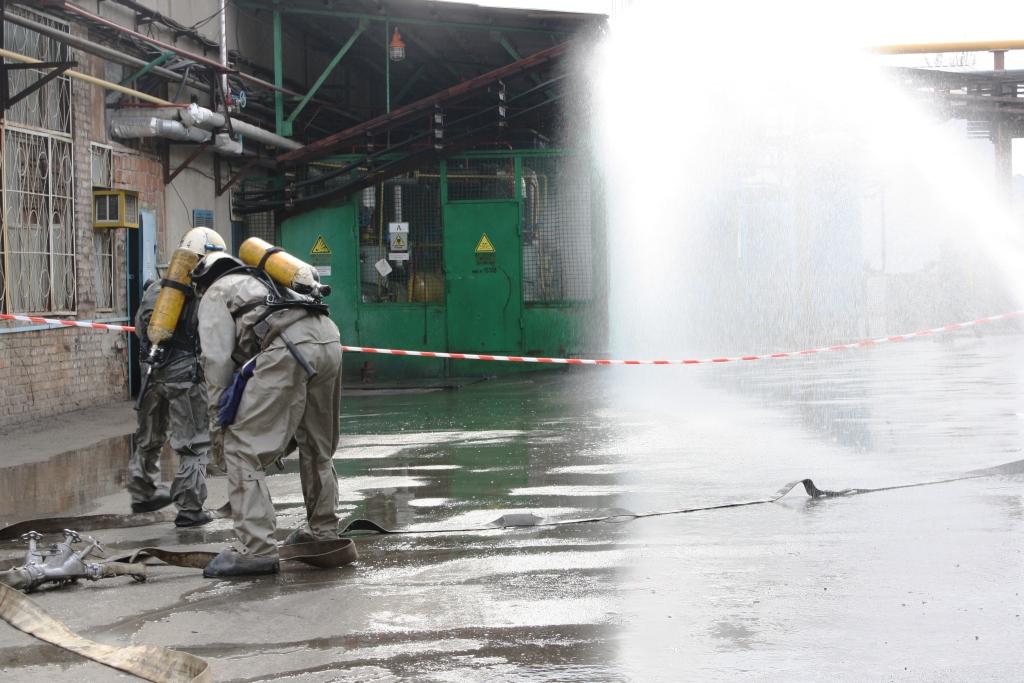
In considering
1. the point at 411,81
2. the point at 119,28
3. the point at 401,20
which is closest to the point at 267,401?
the point at 119,28

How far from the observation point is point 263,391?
245 inches

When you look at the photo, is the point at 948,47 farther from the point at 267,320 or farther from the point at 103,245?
the point at 267,320

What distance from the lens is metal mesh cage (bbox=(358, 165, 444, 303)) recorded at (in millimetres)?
19625

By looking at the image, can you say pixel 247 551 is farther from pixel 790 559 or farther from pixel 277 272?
pixel 790 559

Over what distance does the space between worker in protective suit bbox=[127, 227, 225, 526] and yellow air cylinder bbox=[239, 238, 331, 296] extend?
894 mm

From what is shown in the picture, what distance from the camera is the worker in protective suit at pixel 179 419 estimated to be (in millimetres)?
7766

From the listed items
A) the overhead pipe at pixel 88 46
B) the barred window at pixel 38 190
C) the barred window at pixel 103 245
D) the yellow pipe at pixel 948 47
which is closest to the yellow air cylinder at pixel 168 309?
the overhead pipe at pixel 88 46

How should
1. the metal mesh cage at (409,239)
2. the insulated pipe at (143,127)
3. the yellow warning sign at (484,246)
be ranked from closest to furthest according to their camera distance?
the insulated pipe at (143,127), the yellow warning sign at (484,246), the metal mesh cage at (409,239)

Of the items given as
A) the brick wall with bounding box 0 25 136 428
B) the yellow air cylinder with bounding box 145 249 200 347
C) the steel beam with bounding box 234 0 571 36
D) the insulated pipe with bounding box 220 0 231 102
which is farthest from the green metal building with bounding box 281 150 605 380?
the yellow air cylinder with bounding box 145 249 200 347

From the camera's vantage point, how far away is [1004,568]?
5.78 m

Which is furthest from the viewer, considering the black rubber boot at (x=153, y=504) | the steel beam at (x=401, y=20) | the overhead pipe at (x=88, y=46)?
the steel beam at (x=401, y=20)

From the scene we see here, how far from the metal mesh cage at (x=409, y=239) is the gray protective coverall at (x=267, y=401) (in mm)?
13093

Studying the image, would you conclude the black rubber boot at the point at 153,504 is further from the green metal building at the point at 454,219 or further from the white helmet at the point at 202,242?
the green metal building at the point at 454,219

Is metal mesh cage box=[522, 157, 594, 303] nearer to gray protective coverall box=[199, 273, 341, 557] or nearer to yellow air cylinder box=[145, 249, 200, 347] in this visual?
yellow air cylinder box=[145, 249, 200, 347]
